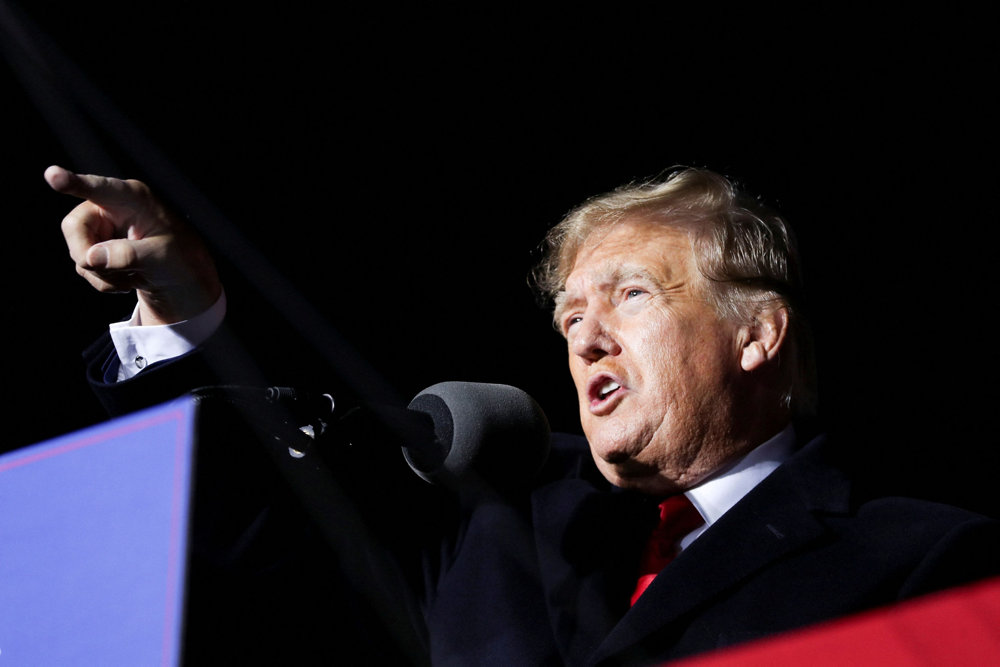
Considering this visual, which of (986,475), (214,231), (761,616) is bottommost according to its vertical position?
(986,475)

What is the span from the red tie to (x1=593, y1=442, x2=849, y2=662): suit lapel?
165 mm

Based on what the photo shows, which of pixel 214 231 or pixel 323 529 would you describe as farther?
pixel 214 231

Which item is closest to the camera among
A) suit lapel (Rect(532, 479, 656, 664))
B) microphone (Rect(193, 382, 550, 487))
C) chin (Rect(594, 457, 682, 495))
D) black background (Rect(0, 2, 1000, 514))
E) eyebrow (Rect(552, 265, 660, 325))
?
microphone (Rect(193, 382, 550, 487))

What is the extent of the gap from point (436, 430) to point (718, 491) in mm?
806

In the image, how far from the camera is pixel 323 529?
6.35 feet

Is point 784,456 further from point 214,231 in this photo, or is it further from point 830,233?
point 214,231

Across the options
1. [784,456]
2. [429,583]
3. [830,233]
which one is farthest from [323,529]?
[830,233]

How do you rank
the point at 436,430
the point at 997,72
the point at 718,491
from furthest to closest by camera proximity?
1. the point at 997,72
2. the point at 718,491
3. the point at 436,430

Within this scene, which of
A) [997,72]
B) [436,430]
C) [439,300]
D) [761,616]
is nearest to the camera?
[436,430]

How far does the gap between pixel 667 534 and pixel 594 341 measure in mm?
473

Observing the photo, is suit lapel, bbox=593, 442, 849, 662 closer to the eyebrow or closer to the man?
the man

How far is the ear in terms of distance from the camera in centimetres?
187

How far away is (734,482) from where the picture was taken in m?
1.78

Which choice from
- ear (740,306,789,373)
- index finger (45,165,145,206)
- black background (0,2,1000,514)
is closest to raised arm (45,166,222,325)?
index finger (45,165,145,206)
